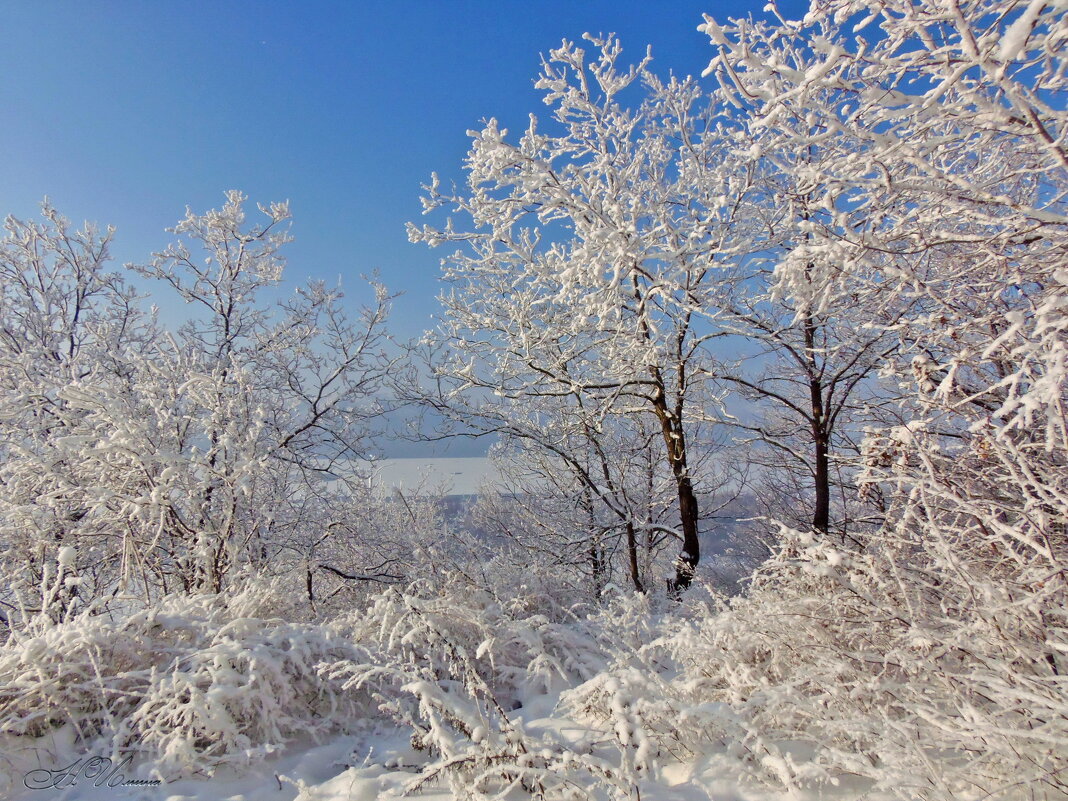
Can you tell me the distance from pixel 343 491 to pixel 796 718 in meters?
8.19

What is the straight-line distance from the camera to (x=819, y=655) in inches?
93.0

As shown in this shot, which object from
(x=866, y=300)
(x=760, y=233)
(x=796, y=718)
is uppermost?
(x=760, y=233)

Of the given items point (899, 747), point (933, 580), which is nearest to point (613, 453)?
point (933, 580)

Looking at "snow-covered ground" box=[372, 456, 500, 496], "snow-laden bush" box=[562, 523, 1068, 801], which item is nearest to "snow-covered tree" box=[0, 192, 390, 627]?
"snow-laden bush" box=[562, 523, 1068, 801]

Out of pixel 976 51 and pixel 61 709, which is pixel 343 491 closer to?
pixel 61 709

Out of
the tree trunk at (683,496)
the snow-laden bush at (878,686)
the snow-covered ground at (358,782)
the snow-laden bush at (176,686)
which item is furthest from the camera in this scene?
the tree trunk at (683,496)

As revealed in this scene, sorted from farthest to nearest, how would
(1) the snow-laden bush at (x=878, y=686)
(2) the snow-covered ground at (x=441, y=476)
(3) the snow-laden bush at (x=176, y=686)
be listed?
(2) the snow-covered ground at (x=441, y=476), (3) the snow-laden bush at (x=176, y=686), (1) the snow-laden bush at (x=878, y=686)

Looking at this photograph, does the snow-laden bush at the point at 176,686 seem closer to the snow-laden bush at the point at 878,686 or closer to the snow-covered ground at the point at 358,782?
the snow-covered ground at the point at 358,782

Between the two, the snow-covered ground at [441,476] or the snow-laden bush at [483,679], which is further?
the snow-covered ground at [441,476]

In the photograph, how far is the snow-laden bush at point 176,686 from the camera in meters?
2.43

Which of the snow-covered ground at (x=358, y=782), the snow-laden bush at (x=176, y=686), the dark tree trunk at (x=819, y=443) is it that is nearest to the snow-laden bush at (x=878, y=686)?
the snow-covered ground at (x=358, y=782)

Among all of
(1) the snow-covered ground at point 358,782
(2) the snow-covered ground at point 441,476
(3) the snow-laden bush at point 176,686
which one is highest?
(2) the snow-covered ground at point 441,476

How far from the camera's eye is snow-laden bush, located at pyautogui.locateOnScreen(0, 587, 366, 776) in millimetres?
2428

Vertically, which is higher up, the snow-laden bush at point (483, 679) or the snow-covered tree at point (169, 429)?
the snow-covered tree at point (169, 429)
